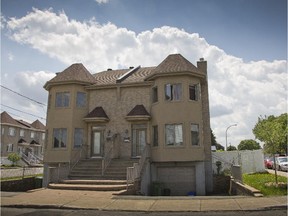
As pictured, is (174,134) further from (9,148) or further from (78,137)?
(9,148)

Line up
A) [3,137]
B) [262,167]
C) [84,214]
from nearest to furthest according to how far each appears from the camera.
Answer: [84,214]
[262,167]
[3,137]

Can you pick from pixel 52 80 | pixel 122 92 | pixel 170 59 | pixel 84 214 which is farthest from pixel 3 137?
pixel 84 214

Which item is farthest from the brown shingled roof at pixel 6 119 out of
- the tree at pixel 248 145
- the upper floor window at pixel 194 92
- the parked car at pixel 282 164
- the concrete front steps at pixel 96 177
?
the tree at pixel 248 145

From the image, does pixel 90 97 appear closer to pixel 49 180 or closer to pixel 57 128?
pixel 57 128

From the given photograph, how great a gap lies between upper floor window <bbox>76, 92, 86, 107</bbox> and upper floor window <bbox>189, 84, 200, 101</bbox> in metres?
8.53

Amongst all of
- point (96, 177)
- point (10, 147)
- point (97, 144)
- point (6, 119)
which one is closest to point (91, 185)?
point (96, 177)

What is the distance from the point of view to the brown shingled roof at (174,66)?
1931cm

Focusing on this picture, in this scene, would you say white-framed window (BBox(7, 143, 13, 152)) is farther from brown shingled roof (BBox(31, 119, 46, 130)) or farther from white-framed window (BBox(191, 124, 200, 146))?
white-framed window (BBox(191, 124, 200, 146))

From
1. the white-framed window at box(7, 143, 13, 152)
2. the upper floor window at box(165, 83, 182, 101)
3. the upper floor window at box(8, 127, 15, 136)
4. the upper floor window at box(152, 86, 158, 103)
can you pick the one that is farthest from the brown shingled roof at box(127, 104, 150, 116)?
the white-framed window at box(7, 143, 13, 152)

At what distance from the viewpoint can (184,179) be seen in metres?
18.8

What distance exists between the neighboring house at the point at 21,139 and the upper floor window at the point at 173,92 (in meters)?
34.7

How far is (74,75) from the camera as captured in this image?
2178 cm

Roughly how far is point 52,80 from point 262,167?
2167cm

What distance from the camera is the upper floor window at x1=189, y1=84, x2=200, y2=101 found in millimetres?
19453
